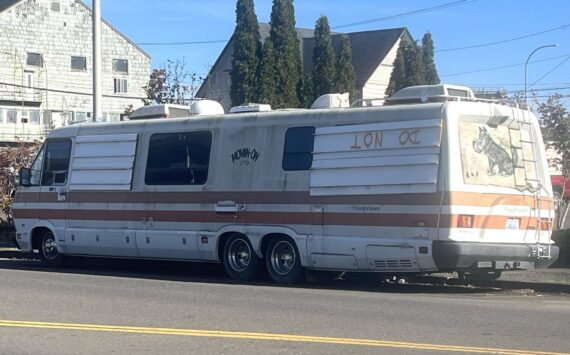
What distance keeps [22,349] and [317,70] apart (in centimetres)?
3582

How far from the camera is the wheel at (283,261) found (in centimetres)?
1430

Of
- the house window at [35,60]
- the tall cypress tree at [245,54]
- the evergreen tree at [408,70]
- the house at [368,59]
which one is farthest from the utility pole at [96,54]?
the house window at [35,60]

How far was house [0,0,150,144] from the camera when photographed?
201 feet

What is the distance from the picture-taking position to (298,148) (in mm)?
14305

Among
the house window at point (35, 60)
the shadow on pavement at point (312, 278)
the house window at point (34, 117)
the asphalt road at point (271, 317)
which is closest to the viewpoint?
the asphalt road at point (271, 317)

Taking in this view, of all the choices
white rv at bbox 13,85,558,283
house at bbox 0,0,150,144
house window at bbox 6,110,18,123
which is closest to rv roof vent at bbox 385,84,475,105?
white rv at bbox 13,85,558,283

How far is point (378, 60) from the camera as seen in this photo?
170 ft

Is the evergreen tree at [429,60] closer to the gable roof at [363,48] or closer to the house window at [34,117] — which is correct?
the gable roof at [363,48]

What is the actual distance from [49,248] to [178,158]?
4.00m

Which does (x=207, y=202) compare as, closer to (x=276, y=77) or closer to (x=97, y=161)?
(x=97, y=161)

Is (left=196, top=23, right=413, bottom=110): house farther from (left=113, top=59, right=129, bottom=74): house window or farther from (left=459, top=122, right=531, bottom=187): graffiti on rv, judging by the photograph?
(left=459, top=122, right=531, bottom=187): graffiti on rv

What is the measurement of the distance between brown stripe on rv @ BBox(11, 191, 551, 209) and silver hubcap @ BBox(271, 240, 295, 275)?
0.77 meters

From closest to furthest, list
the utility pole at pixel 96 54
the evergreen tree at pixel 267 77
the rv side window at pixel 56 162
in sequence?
the rv side window at pixel 56 162
the utility pole at pixel 96 54
the evergreen tree at pixel 267 77

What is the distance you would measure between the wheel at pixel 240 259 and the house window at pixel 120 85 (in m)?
53.4
